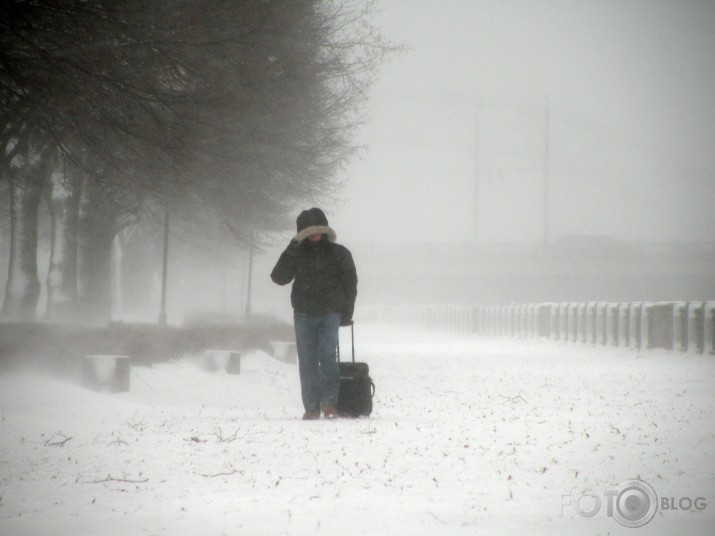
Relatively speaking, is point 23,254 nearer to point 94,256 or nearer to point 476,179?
point 94,256

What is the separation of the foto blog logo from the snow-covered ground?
31mm

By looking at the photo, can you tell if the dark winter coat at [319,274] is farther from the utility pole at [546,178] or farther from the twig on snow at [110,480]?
the utility pole at [546,178]

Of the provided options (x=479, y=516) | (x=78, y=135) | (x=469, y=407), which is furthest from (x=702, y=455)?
(x=78, y=135)

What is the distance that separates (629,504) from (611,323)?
679 inches

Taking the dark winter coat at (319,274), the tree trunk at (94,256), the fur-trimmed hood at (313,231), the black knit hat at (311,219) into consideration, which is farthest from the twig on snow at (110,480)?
the tree trunk at (94,256)

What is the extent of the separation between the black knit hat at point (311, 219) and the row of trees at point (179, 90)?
3.07 metres

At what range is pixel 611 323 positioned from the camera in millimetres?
21297

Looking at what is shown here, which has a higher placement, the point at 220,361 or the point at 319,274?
the point at 319,274

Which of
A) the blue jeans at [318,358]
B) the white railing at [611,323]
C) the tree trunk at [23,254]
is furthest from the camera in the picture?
the tree trunk at [23,254]

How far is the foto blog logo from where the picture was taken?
451 cm

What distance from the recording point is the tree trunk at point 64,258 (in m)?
21.2

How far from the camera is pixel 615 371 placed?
14.2 metres

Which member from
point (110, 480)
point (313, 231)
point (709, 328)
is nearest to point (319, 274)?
point (313, 231)

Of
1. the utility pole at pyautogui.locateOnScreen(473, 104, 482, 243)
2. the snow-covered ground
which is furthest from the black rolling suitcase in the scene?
the utility pole at pyautogui.locateOnScreen(473, 104, 482, 243)
